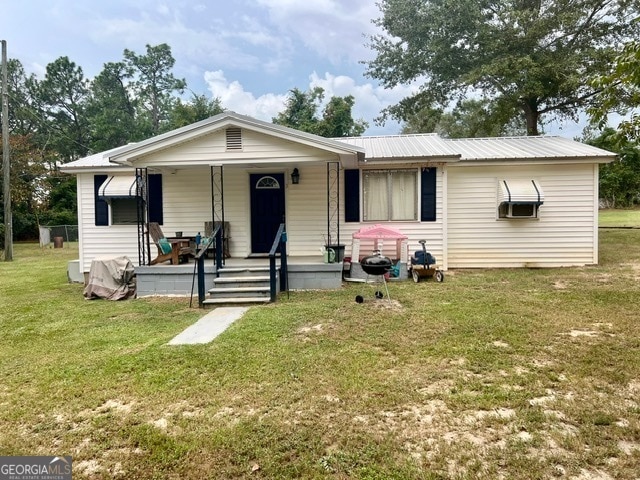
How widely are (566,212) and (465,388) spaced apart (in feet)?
25.9

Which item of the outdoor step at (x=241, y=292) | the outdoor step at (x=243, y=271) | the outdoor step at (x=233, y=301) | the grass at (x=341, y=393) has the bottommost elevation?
the grass at (x=341, y=393)

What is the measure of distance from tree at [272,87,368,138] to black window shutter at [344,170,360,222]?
512 inches

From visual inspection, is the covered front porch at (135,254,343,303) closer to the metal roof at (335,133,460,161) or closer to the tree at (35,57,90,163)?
the metal roof at (335,133,460,161)

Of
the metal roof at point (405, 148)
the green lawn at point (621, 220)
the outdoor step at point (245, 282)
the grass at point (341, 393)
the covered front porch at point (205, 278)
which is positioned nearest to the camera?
the grass at point (341, 393)

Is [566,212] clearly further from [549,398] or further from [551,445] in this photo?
[551,445]

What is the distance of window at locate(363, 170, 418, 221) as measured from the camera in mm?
8781

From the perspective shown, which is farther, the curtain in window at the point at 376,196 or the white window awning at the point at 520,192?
the curtain in window at the point at 376,196

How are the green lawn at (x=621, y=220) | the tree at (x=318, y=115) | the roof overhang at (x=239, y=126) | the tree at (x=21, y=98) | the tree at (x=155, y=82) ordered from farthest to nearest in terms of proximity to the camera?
the tree at (x=155, y=82) < the tree at (x=21, y=98) < the tree at (x=318, y=115) < the green lawn at (x=621, y=220) < the roof overhang at (x=239, y=126)

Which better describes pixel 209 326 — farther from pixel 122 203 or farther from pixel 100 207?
pixel 100 207

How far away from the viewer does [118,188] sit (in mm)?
8852

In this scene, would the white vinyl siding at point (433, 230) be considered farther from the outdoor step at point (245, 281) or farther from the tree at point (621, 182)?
the tree at point (621, 182)

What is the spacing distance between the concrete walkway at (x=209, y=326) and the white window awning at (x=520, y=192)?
653 centimetres

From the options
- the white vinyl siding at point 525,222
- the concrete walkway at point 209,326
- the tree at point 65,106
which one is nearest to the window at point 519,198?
the white vinyl siding at point 525,222

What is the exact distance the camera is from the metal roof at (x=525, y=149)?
8.78m
